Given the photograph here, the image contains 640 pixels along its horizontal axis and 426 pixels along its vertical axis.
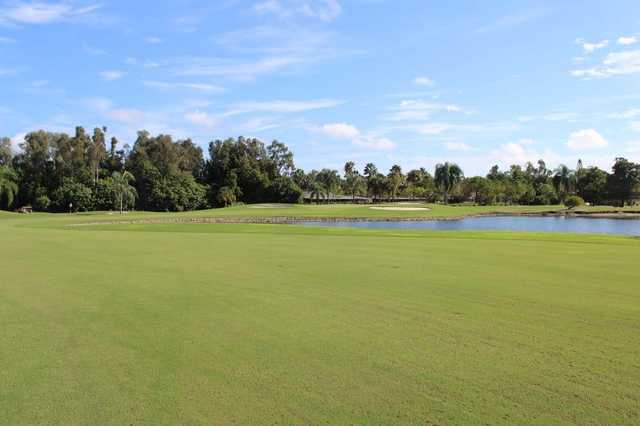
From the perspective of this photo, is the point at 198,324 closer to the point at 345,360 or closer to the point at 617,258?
the point at 345,360

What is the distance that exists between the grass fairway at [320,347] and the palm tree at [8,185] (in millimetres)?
80286

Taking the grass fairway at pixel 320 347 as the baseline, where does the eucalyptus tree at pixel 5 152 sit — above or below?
above

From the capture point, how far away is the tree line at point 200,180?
8350 centimetres

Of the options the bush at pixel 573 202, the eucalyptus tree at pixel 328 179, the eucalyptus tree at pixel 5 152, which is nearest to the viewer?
the eucalyptus tree at pixel 5 152

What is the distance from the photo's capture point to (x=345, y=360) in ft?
17.2

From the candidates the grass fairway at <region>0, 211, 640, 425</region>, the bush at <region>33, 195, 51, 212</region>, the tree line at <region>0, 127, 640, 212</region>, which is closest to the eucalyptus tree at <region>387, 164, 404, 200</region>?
the tree line at <region>0, 127, 640, 212</region>

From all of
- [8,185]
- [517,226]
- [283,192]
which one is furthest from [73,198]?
[517,226]

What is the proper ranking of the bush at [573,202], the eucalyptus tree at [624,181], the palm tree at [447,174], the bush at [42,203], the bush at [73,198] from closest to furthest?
the bush at [73,198]
the bush at [42,203]
the bush at [573,202]
the eucalyptus tree at [624,181]
the palm tree at [447,174]

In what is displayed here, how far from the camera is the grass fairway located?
163 inches

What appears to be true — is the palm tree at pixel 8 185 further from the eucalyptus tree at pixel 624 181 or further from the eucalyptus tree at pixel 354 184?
the eucalyptus tree at pixel 624 181

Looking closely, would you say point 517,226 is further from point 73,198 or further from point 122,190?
point 73,198

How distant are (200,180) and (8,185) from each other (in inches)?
1508

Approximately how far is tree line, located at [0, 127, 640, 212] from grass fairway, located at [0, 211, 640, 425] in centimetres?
6642

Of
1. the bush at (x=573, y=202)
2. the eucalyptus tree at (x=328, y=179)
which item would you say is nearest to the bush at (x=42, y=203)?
the eucalyptus tree at (x=328, y=179)
